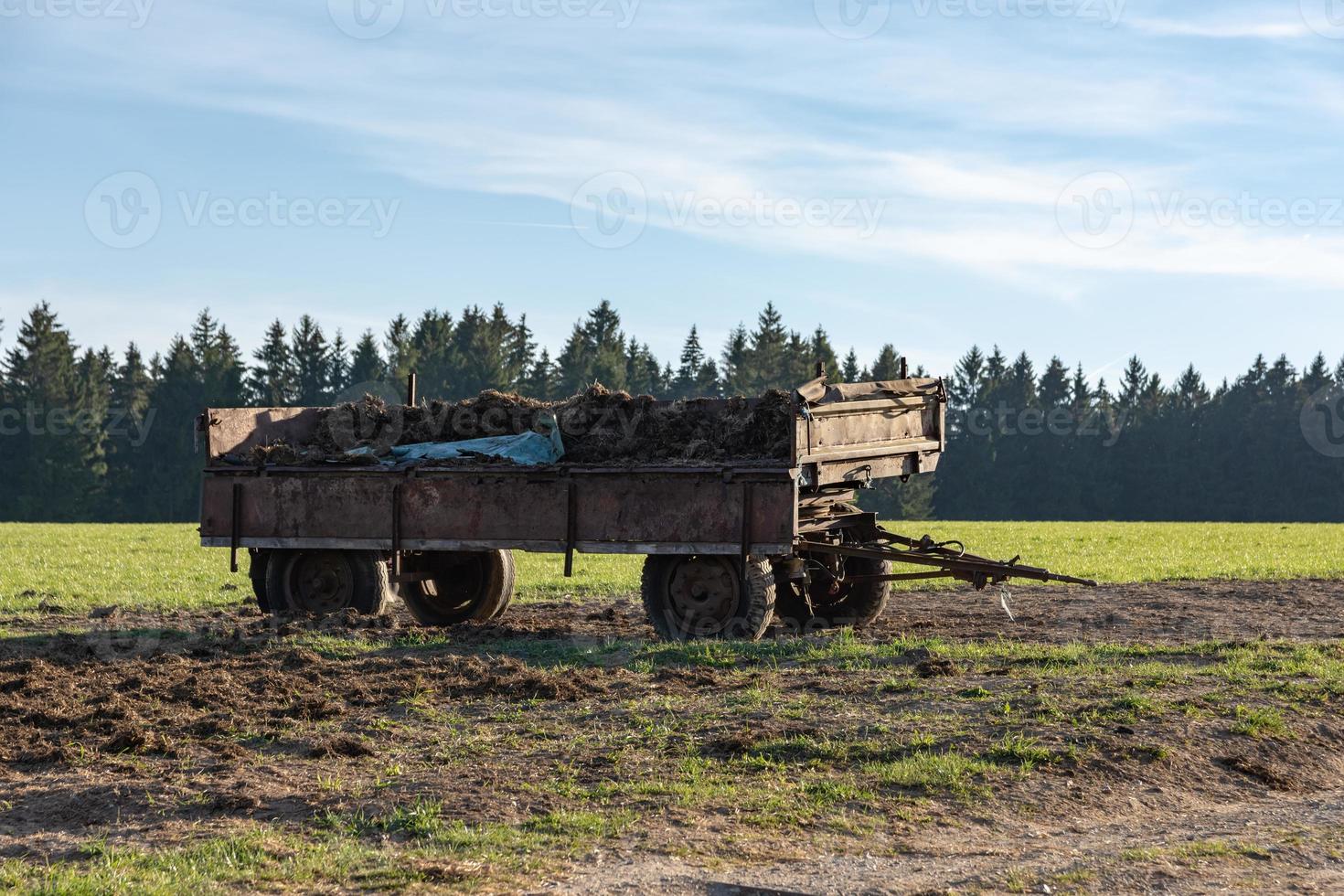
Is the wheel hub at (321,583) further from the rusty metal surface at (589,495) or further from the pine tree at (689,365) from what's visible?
the pine tree at (689,365)

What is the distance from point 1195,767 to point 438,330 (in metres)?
86.2

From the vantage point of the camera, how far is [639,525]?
13.0 metres

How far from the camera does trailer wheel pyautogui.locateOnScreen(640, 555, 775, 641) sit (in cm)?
1288

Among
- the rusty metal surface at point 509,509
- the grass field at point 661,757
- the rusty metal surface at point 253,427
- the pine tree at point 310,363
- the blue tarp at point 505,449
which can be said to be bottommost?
the grass field at point 661,757

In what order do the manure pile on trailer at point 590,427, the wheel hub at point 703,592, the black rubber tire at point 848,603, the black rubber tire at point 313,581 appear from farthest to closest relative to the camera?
the black rubber tire at point 313,581 → the black rubber tire at point 848,603 → the manure pile on trailer at point 590,427 → the wheel hub at point 703,592

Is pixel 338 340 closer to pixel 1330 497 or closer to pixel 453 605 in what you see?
pixel 1330 497

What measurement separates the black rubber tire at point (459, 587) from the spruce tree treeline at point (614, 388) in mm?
63115

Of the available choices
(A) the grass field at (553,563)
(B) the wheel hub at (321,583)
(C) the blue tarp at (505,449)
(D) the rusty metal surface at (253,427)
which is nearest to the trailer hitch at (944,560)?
(C) the blue tarp at (505,449)

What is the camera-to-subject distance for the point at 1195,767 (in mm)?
8211

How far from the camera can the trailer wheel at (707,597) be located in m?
12.9

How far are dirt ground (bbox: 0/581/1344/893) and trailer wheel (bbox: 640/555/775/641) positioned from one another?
1.45 feet

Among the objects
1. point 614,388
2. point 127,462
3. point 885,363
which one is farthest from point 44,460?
point 885,363

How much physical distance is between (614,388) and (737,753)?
74.1 m

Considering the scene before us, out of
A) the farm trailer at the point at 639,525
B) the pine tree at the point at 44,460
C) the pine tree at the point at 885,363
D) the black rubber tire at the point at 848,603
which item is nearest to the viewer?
the farm trailer at the point at 639,525
